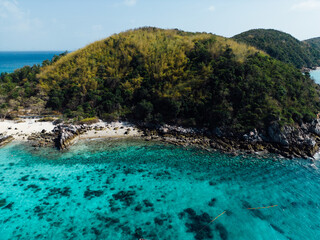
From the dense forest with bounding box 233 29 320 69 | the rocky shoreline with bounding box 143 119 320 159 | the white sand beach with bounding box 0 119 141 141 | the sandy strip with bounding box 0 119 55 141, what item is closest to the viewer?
the rocky shoreline with bounding box 143 119 320 159

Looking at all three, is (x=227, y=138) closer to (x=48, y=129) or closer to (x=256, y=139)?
(x=256, y=139)

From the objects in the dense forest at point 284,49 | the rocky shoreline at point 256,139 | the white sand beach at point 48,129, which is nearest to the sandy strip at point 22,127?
the white sand beach at point 48,129

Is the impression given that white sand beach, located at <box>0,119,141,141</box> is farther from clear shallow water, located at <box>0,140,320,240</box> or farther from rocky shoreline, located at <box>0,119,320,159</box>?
clear shallow water, located at <box>0,140,320,240</box>

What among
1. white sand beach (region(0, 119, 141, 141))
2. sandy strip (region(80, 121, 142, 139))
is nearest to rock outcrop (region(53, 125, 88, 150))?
white sand beach (region(0, 119, 141, 141))

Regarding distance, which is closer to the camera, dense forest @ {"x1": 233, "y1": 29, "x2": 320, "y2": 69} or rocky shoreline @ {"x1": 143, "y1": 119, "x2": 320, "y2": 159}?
rocky shoreline @ {"x1": 143, "y1": 119, "x2": 320, "y2": 159}

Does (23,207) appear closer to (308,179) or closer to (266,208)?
(266,208)
